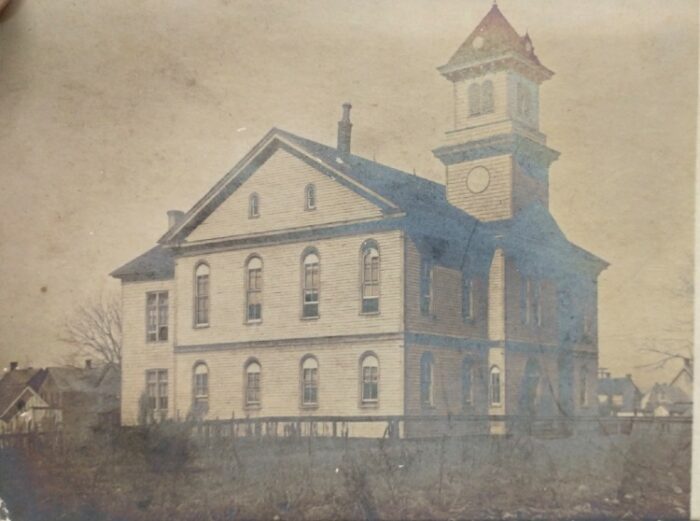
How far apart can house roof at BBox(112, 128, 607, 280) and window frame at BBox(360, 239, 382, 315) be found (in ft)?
0.85

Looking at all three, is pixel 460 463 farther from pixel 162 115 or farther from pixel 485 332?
pixel 162 115

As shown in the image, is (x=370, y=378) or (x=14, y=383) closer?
(x=370, y=378)

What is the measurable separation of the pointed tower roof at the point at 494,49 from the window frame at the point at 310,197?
1203mm

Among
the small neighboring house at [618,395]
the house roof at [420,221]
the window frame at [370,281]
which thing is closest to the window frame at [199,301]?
the house roof at [420,221]

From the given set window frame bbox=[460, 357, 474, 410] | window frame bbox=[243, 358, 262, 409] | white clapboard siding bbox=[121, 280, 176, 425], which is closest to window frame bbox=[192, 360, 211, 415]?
white clapboard siding bbox=[121, 280, 176, 425]

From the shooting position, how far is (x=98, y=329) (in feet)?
23.8

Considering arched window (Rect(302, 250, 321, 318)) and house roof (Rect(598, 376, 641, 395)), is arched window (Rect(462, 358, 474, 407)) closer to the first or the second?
house roof (Rect(598, 376, 641, 395))

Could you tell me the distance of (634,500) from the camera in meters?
7.01

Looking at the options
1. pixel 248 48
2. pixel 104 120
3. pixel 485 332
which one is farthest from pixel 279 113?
pixel 485 332

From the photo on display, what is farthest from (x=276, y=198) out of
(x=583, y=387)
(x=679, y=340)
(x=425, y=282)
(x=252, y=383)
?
(x=679, y=340)

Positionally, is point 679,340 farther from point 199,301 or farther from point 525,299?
point 199,301

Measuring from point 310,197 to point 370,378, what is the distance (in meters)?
1.31

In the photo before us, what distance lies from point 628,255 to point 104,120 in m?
3.74

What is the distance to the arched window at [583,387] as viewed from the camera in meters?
6.98
